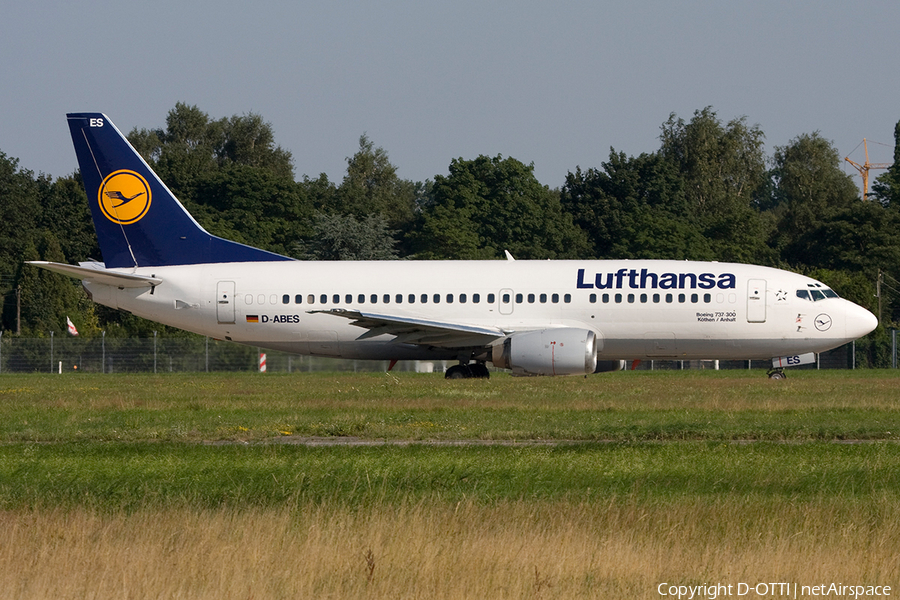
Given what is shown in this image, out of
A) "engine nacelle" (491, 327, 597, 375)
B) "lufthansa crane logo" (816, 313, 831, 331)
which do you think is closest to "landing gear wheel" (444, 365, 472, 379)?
"engine nacelle" (491, 327, 597, 375)

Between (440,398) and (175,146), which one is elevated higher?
(175,146)

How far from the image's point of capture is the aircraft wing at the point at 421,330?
32500 mm

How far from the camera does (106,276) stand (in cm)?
3438

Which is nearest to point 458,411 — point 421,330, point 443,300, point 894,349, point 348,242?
point 421,330

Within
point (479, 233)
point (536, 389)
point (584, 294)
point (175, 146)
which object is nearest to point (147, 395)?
point (536, 389)

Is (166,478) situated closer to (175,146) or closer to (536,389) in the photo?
(536,389)

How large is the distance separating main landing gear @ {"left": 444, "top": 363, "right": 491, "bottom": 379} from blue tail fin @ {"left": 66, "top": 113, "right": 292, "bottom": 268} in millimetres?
7893

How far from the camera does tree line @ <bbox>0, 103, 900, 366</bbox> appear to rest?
7956 centimetres

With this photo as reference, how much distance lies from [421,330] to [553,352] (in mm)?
3864

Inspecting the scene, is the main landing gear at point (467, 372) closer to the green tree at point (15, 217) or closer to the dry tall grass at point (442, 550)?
the dry tall grass at point (442, 550)

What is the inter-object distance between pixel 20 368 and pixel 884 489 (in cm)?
4571

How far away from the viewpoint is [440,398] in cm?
2616

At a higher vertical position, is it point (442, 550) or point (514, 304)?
point (514, 304)

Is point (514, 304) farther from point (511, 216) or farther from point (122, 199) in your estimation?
point (511, 216)
